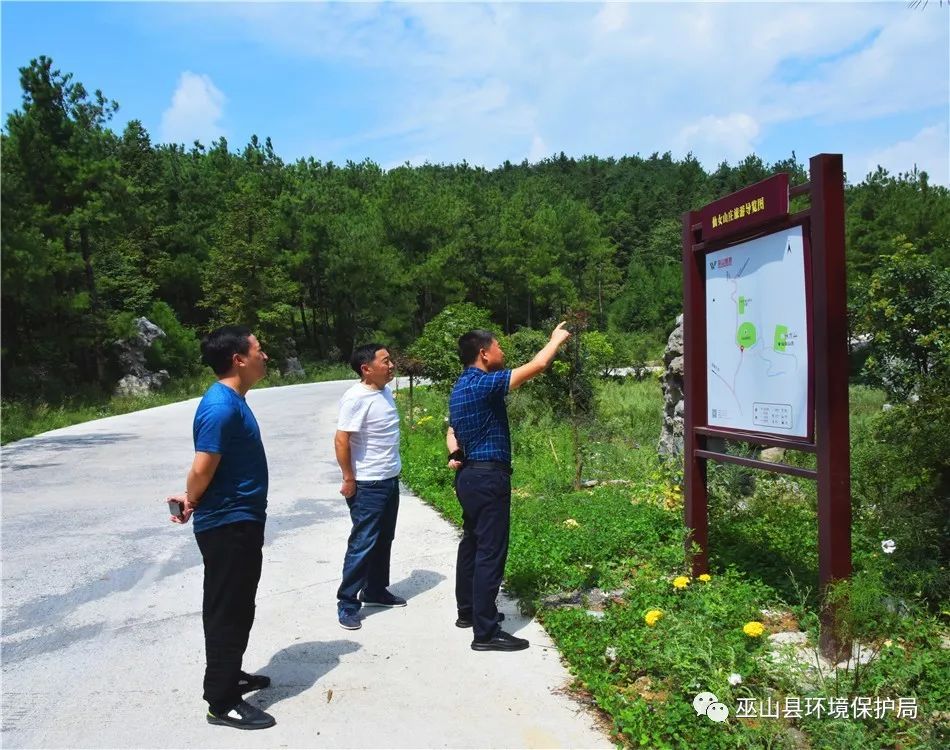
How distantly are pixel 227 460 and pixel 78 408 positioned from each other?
19887mm

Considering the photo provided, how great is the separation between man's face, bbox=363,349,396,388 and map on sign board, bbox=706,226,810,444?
217 cm

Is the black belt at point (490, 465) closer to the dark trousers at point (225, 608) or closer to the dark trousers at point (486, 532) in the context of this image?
the dark trousers at point (486, 532)

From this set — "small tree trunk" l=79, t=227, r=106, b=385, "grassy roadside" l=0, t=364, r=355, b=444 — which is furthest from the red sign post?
"small tree trunk" l=79, t=227, r=106, b=385

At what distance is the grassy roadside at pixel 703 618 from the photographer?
3.08 meters

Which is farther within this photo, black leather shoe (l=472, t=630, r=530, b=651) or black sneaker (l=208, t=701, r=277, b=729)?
black leather shoe (l=472, t=630, r=530, b=651)

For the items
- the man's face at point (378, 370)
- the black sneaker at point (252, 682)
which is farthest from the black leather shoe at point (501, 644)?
the man's face at point (378, 370)

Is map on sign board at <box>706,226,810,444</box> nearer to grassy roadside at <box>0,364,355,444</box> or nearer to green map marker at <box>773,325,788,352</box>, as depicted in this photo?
green map marker at <box>773,325,788,352</box>

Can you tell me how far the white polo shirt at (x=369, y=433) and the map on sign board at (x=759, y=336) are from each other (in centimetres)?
217

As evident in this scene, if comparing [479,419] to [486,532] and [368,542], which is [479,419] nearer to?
[486,532]

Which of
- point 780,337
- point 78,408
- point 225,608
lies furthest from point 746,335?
point 78,408

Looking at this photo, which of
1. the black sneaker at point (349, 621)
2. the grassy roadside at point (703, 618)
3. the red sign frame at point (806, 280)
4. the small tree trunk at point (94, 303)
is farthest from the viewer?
the small tree trunk at point (94, 303)

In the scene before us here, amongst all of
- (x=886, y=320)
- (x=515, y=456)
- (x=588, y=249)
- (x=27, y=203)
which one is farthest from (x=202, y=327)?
(x=886, y=320)

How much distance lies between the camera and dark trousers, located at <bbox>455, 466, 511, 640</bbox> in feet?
13.5

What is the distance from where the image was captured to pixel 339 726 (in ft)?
10.9
